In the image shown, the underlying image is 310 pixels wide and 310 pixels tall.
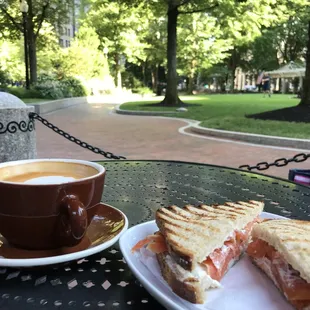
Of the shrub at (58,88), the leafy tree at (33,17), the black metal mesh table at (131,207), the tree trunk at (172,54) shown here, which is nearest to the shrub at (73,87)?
the shrub at (58,88)

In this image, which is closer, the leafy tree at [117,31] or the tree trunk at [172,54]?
the tree trunk at [172,54]

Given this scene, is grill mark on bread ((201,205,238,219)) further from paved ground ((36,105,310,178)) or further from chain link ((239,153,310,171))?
paved ground ((36,105,310,178))

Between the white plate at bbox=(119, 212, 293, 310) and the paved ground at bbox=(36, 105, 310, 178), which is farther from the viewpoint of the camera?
the paved ground at bbox=(36, 105, 310, 178)

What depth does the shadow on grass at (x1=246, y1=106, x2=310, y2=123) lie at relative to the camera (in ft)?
38.4

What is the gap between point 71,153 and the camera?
7.84 metres

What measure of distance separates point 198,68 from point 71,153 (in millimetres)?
37596

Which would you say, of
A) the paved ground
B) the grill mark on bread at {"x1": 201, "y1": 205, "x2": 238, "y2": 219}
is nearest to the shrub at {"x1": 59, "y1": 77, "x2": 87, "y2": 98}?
the paved ground

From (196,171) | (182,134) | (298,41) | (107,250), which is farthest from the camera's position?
(298,41)

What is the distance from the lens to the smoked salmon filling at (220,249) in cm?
84

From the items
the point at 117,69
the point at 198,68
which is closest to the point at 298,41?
the point at 198,68

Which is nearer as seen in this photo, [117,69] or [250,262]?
[250,262]

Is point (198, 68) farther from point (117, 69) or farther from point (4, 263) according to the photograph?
point (4, 263)

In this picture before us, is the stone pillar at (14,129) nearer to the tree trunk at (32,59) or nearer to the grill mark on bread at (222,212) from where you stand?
the grill mark on bread at (222,212)

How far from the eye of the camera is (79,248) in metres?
0.99
